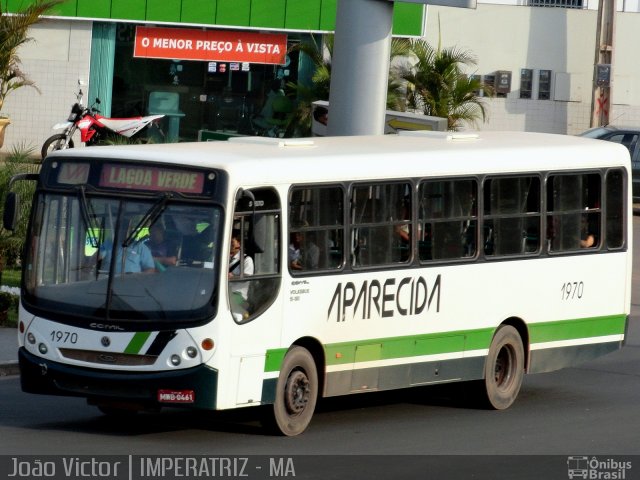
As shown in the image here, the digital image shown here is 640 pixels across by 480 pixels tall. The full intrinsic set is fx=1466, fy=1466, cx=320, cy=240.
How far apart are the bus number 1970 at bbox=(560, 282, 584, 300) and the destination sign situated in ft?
15.1

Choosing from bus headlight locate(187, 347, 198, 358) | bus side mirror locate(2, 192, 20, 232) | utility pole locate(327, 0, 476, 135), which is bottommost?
bus headlight locate(187, 347, 198, 358)

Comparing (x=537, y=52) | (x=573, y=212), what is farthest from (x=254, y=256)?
(x=537, y=52)

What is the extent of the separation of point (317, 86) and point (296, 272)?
20.3 meters

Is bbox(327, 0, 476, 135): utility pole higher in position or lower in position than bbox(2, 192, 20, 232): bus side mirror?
higher

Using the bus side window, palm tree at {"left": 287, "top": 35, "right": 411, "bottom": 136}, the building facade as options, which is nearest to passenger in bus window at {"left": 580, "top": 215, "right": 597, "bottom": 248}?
the bus side window

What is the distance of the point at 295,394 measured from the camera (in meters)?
11.8

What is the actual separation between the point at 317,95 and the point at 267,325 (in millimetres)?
20713

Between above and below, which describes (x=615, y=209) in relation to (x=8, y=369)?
above

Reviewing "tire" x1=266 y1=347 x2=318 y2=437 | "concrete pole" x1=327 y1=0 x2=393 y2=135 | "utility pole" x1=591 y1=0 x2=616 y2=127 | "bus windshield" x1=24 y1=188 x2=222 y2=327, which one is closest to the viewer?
"bus windshield" x1=24 y1=188 x2=222 y2=327

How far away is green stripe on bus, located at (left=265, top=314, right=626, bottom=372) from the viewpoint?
39.8ft

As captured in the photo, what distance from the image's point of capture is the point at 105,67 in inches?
1277

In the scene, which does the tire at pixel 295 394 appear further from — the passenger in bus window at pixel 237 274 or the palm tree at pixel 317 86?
the palm tree at pixel 317 86

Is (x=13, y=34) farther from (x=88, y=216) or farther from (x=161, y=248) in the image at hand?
(x=161, y=248)

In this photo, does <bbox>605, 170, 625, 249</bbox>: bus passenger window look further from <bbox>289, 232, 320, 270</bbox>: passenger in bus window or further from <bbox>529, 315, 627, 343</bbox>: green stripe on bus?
<bbox>289, 232, 320, 270</bbox>: passenger in bus window
